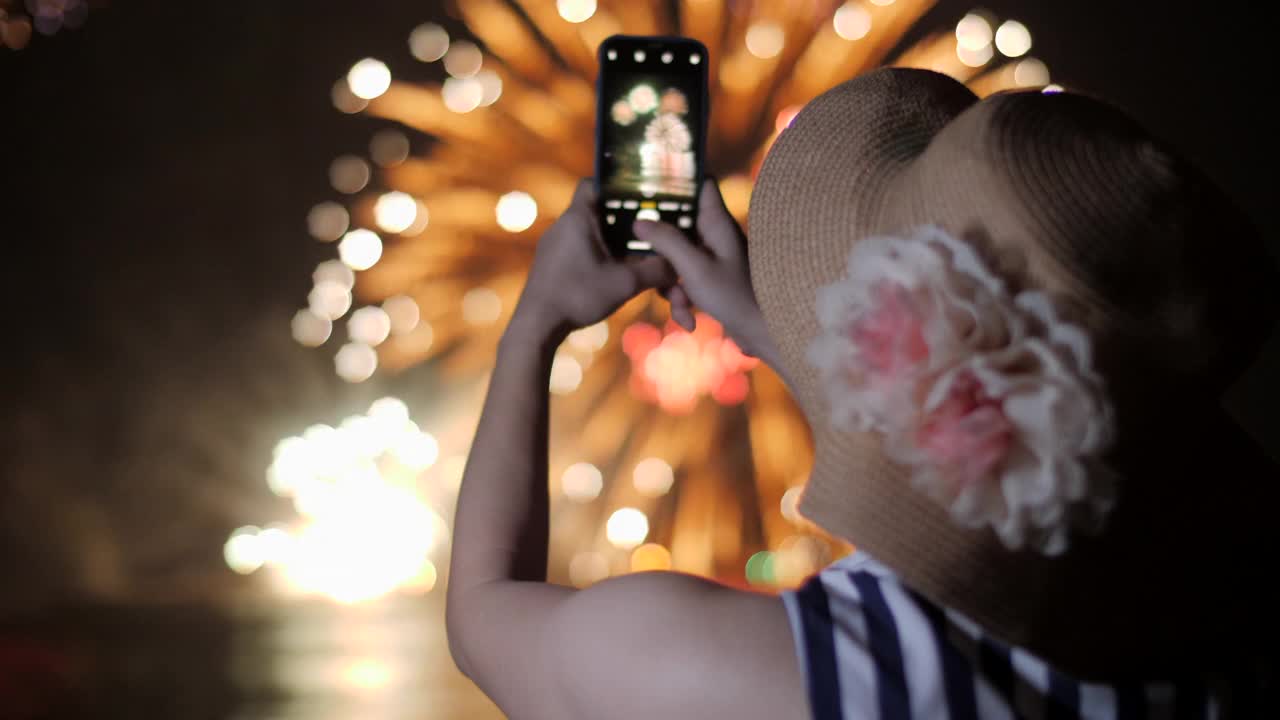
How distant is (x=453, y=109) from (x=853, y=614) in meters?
3.14

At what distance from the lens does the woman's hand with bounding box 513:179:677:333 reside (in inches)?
32.1

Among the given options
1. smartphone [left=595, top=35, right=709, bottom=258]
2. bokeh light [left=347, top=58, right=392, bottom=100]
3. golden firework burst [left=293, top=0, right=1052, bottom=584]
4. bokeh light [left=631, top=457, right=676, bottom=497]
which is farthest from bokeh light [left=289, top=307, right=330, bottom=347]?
smartphone [left=595, top=35, right=709, bottom=258]

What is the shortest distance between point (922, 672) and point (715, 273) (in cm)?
45

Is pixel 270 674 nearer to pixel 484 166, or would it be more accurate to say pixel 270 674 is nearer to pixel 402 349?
pixel 402 349

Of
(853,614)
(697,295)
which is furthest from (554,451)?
(853,614)

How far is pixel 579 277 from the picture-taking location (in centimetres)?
84

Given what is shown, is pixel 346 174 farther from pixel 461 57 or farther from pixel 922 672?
pixel 922 672

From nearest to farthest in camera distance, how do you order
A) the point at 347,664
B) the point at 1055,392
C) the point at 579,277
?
1. the point at 1055,392
2. the point at 579,277
3. the point at 347,664

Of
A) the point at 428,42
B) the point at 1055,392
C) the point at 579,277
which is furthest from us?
the point at 428,42

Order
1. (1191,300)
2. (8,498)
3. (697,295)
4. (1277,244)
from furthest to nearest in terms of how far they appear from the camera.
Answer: (1277,244) → (8,498) → (697,295) → (1191,300)

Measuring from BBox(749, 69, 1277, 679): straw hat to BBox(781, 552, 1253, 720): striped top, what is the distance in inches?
0.8

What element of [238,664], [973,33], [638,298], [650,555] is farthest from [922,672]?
[973,33]

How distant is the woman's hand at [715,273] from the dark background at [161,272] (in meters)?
2.60

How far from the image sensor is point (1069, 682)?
1.69 feet
